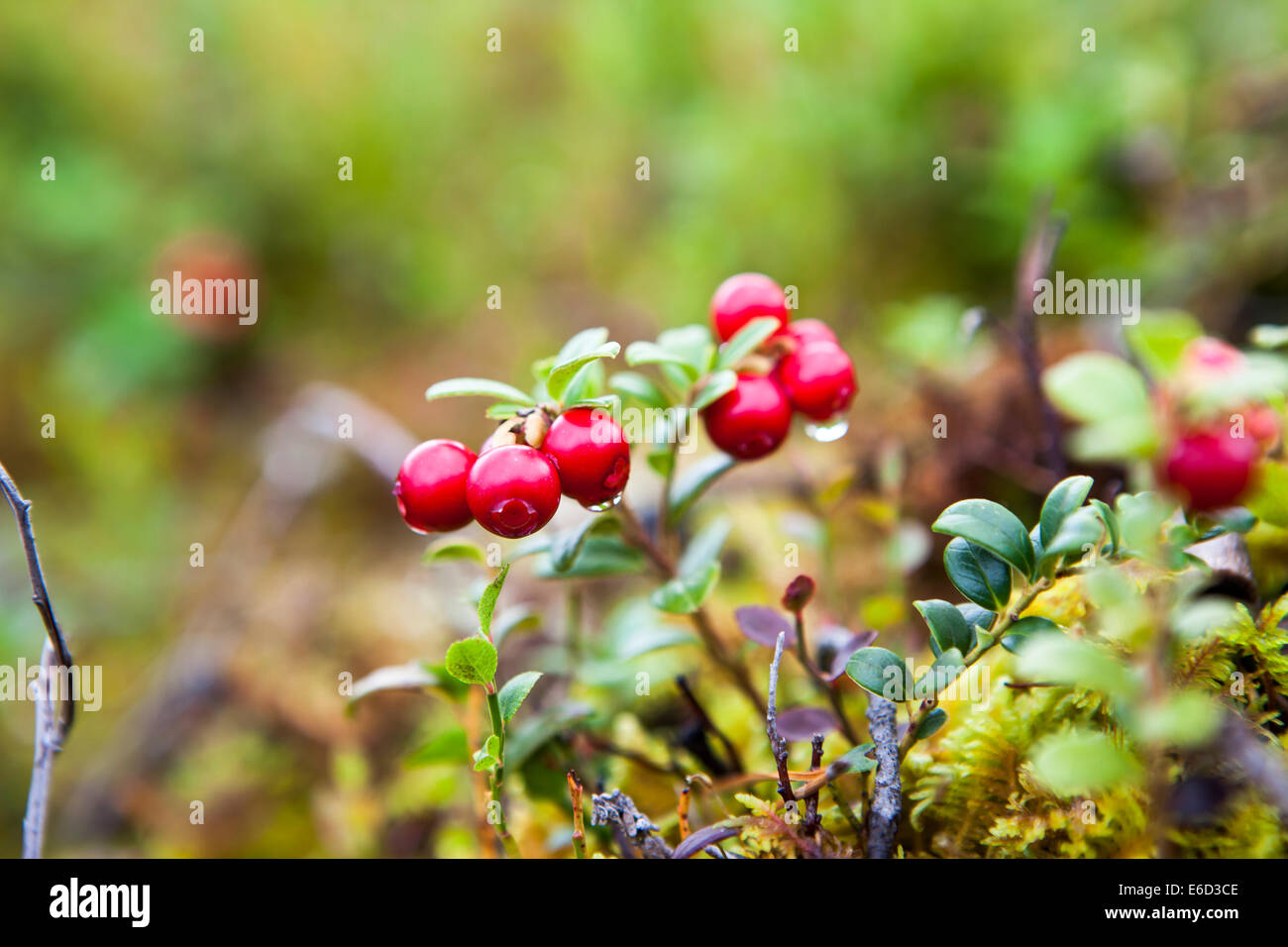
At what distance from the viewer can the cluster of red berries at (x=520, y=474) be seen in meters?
0.66

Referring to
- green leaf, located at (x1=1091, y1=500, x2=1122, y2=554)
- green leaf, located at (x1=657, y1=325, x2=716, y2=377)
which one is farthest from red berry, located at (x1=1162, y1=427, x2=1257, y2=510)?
green leaf, located at (x1=657, y1=325, x2=716, y2=377)

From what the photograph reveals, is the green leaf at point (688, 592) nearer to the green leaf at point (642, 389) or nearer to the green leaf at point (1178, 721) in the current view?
the green leaf at point (642, 389)

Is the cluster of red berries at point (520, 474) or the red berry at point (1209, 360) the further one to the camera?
the cluster of red berries at point (520, 474)

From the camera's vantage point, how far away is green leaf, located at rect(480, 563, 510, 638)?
628 mm

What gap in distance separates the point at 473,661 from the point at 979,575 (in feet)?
1.36

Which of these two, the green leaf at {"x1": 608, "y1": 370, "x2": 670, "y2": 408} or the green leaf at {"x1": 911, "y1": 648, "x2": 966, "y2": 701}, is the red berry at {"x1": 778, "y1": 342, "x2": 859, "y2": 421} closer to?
the green leaf at {"x1": 608, "y1": 370, "x2": 670, "y2": 408}

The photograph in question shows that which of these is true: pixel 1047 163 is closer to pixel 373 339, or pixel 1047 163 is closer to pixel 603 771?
pixel 603 771

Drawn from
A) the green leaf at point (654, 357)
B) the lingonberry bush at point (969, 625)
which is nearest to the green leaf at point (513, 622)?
the lingonberry bush at point (969, 625)

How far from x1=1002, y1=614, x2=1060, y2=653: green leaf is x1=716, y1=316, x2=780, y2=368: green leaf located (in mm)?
334

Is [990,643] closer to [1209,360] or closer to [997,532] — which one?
[997,532]

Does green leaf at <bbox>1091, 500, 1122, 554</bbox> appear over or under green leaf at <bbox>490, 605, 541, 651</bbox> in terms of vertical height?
over

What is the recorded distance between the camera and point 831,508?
4.88 feet

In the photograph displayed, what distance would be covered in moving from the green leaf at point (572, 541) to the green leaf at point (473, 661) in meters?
0.18

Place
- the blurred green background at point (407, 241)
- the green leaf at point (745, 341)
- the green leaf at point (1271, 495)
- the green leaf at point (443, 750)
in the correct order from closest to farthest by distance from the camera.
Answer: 1. the green leaf at point (1271, 495)
2. the green leaf at point (745, 341)
3. the green leaf at point (443, 750)
4. the blurred green background at point (407, 241)
